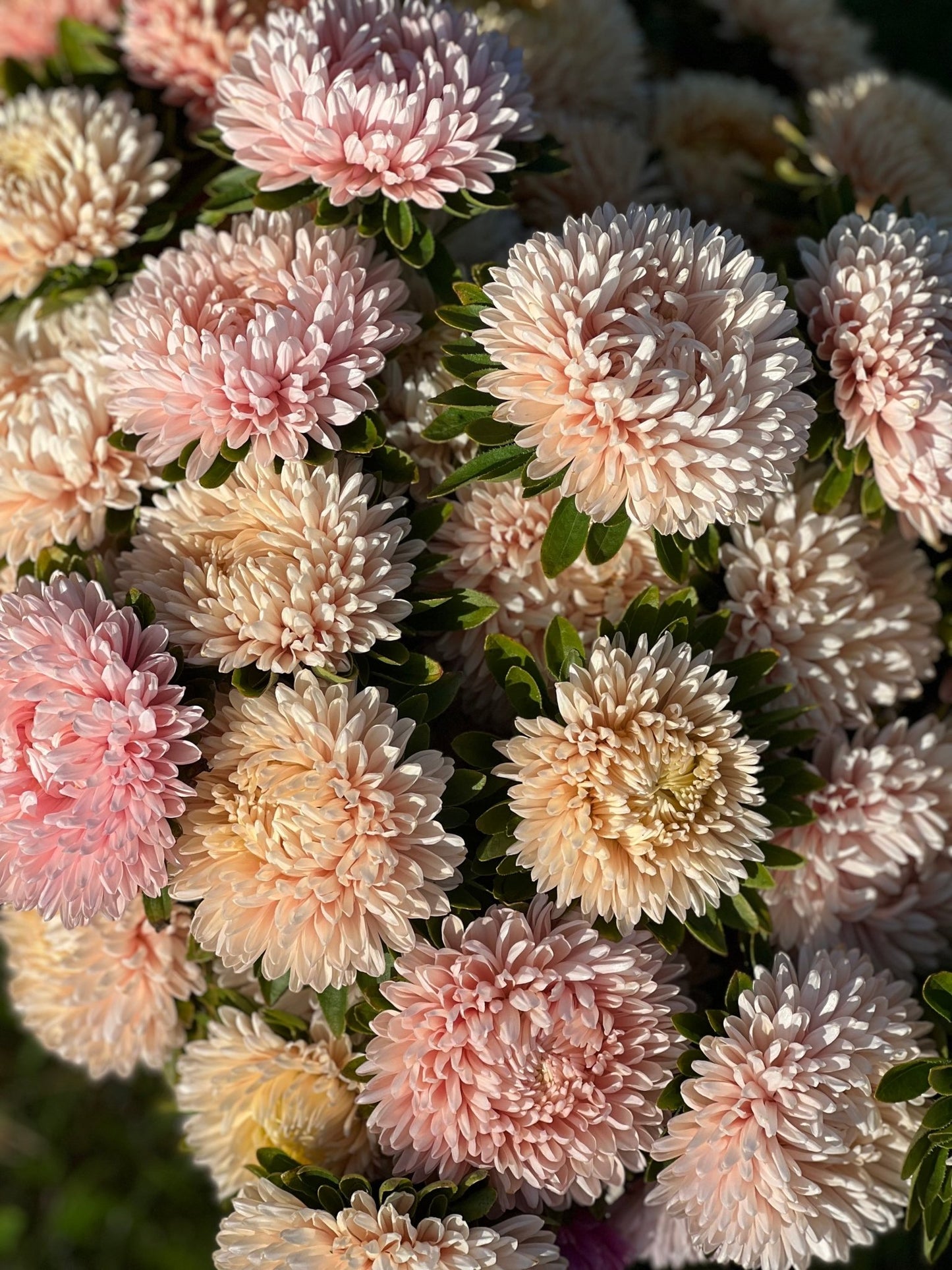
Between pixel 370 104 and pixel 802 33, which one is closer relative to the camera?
pixel 370 104

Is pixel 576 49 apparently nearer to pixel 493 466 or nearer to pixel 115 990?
pixel 493 466

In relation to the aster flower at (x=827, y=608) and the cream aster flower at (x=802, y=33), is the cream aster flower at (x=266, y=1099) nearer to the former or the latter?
the aster flower at (x=827, y=608)

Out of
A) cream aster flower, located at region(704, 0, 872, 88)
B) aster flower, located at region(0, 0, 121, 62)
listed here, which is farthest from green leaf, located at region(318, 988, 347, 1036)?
cream aster flower, located at region(704, 0, 872, 88)

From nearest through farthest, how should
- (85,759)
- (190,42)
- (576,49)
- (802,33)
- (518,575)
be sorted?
(85,759) → (518,575) → (190,42) → (576,49) → (802,33)

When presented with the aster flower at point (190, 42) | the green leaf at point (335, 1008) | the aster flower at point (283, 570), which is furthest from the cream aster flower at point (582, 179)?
the green leaf at point (335, 1008)

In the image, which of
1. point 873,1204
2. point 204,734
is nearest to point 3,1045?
point 204,734

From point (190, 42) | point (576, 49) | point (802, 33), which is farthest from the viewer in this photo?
point (802, 33)

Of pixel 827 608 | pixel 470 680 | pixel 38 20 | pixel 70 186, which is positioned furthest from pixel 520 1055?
pixel 38 20

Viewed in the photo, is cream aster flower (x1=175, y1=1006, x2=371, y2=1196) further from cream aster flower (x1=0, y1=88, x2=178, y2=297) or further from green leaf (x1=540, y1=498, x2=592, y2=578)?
cream aster flower (x1=0, y1=88, x2=178, y2=297)
